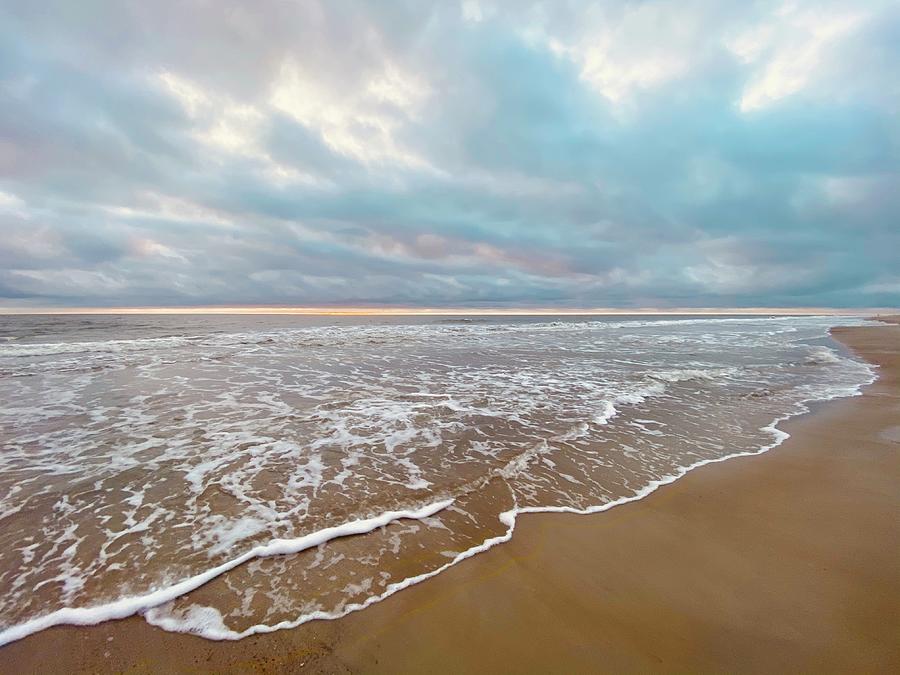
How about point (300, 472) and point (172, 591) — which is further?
point (300, 472)

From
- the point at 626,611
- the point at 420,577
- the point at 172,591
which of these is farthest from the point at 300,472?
the point at 626,611

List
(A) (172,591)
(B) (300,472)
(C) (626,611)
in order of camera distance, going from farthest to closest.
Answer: (B) (300,472) → (A) (172,591) → (C) (626,611)

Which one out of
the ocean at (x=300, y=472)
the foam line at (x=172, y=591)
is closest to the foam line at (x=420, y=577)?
the ocean at (x=300, y=472)

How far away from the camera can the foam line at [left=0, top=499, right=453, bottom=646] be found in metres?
2.78

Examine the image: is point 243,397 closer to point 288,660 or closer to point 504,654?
point 288,660

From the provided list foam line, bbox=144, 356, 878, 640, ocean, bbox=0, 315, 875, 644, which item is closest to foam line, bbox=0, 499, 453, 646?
ocean, bbox=0, 315, 875, 644

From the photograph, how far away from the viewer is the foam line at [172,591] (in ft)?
9.14

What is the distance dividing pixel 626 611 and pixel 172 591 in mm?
3672

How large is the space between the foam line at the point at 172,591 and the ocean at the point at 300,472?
0.02 metres

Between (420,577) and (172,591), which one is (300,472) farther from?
(420,577)

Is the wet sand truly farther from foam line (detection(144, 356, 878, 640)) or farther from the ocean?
the ocean

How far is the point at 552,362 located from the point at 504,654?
15.3 metres

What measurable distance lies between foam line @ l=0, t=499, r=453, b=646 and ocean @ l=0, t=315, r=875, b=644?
0.02m

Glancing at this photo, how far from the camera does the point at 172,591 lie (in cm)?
310
